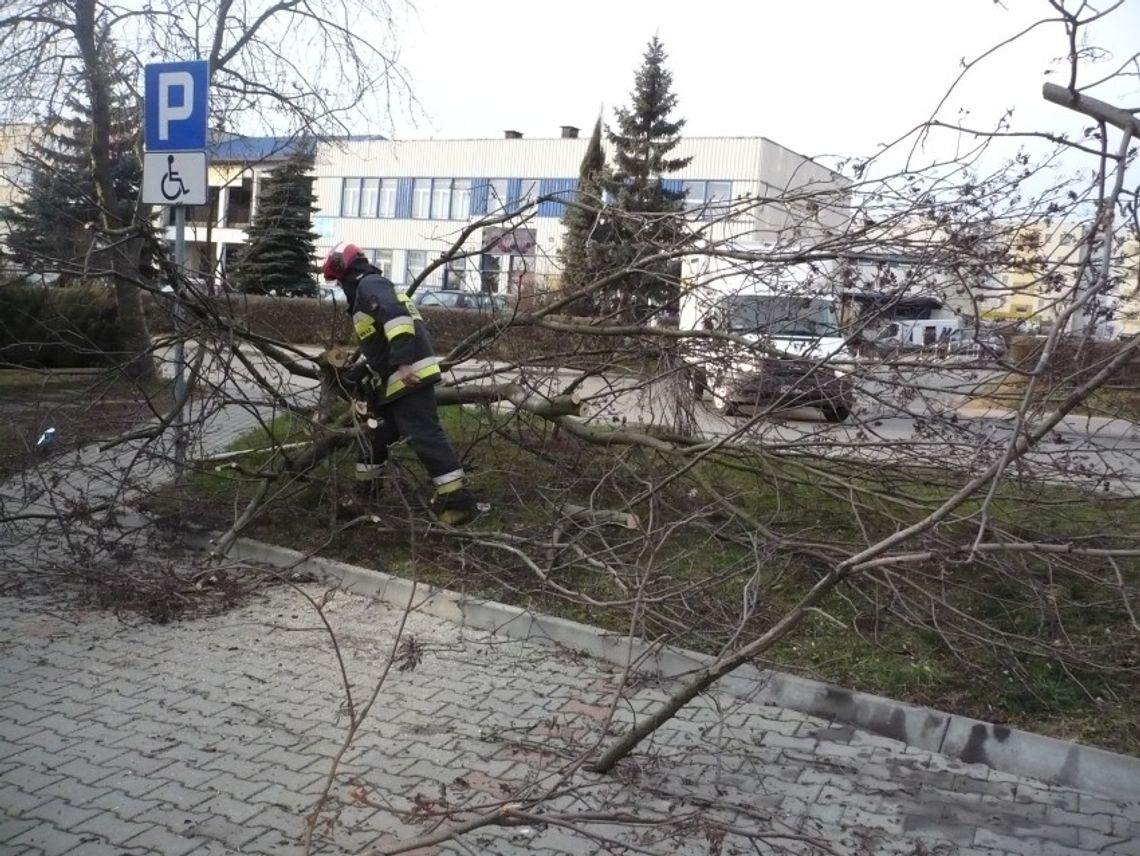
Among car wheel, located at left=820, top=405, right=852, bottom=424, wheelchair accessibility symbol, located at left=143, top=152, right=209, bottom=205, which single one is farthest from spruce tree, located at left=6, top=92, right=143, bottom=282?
car wheel, located at left=820, top=405, right=852, bottom=424

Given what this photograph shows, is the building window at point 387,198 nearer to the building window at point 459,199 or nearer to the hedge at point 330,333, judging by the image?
the building window at point 459,199

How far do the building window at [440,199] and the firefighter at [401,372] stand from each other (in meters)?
39.1

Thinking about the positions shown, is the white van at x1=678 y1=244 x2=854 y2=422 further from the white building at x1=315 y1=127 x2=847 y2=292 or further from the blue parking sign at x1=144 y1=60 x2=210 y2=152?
the white building at x1=315 y1=127 x2=847 y2=292

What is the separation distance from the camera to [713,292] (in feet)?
23.3

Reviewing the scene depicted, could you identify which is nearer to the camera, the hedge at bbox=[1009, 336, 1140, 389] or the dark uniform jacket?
the hedge at bbox=[1009, 336, 1140, 389]

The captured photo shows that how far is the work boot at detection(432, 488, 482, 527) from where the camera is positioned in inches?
268

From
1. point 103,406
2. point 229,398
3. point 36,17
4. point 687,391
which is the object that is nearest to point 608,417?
point 687,391

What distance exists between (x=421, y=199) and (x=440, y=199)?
857 mm

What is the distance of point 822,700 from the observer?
500 cm

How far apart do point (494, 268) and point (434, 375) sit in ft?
5.08

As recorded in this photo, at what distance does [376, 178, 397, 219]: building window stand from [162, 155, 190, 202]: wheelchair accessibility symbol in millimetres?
40222

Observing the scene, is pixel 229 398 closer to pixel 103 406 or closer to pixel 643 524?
pixel 103 406

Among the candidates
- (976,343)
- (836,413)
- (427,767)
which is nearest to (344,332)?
(836,413)

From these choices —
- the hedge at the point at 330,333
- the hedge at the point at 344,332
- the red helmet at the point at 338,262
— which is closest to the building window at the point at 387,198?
the hedge at the point at 330,333
